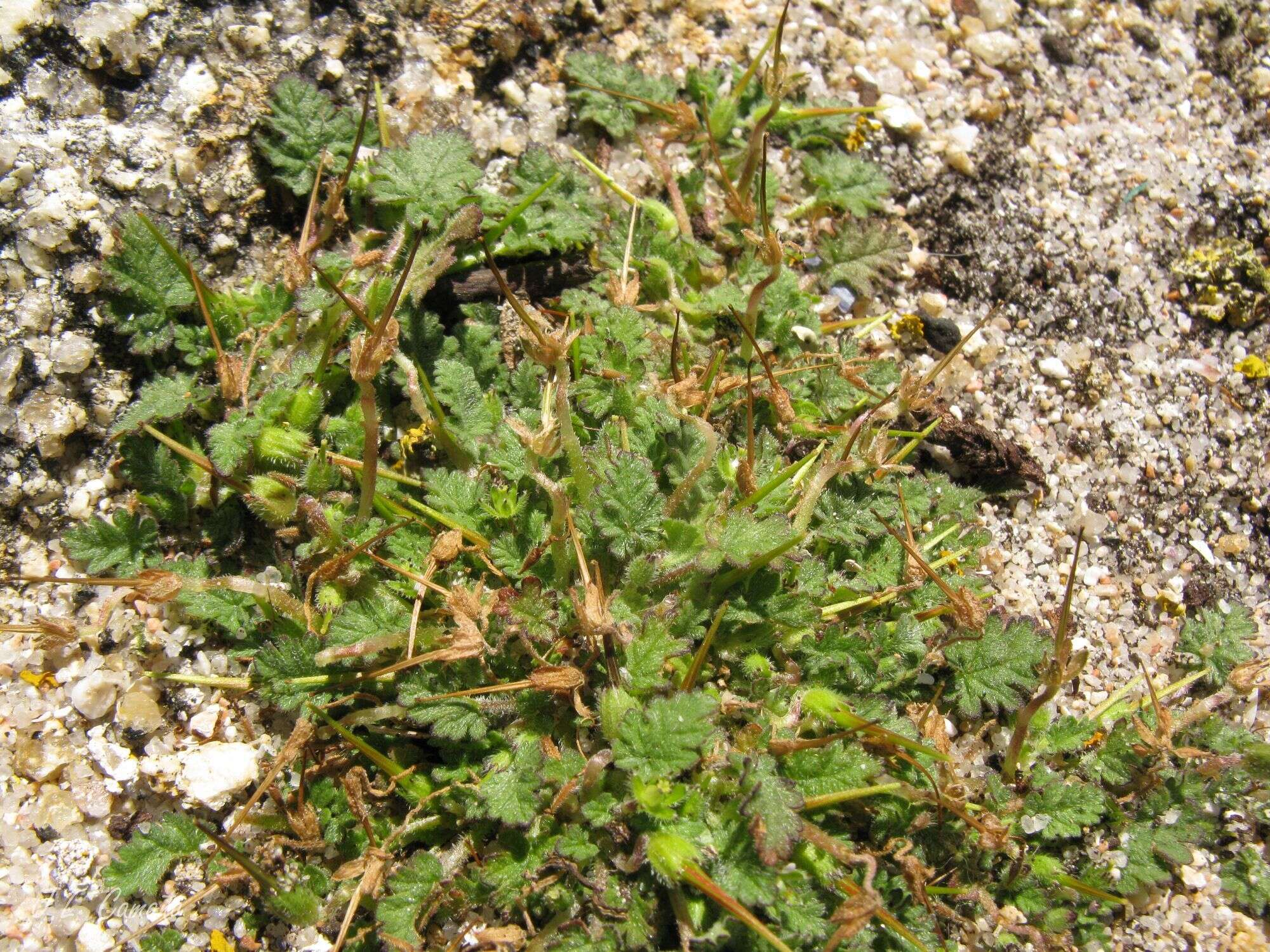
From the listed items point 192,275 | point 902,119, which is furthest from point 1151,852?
point 192,275

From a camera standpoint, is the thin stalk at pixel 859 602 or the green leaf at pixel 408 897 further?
the thin stalk at pixel 859 602

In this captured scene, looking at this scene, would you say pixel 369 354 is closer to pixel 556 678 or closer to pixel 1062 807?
pixel 556 678

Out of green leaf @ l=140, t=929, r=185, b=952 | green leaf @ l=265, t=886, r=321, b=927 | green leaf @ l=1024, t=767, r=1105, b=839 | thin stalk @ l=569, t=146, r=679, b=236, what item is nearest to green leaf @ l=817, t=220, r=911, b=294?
thin stalk @ l=569, t=146, r=679, b=236

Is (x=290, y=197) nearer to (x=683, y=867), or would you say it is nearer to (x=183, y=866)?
(x=183, y=866)

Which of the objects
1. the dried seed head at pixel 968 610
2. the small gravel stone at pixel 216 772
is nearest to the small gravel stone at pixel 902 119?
the dried seed head at pixel 968 610

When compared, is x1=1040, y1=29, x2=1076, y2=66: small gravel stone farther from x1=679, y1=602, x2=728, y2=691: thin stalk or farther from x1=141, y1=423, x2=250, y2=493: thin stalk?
x1=141, y1=423, x2=250, y2=493: thin stalk

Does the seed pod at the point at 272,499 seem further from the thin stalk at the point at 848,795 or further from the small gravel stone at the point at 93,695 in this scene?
the thin stalk at the point at 848,795
